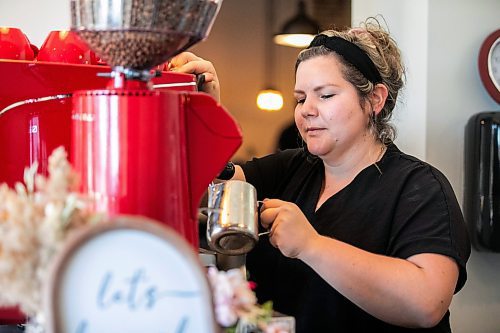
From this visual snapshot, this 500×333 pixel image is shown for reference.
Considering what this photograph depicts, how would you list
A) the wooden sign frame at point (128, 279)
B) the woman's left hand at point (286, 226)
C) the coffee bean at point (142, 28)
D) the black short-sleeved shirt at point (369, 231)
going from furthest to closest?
the black short-sleeved shirt at point (369, 231), the woman's left hand at point (286, 226), the coffee bean at point (142, 28), the wooden sign frame at point (128, 279)

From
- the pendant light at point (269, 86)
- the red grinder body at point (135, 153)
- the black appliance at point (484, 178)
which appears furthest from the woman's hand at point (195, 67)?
the black appliance at point (484, 178)

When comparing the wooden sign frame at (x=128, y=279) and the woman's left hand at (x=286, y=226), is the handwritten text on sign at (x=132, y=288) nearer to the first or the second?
the wooden sign frame at (x=128, y=279)

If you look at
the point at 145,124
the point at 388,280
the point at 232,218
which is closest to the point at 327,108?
the point at 388,280

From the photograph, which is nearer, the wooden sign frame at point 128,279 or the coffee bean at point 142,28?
the wooden sign frame at point 128,279

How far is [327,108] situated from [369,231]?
29 centimetres

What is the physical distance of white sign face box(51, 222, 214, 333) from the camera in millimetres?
568

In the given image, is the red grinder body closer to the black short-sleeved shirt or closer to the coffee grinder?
the coffee grinder

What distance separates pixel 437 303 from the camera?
1326mm

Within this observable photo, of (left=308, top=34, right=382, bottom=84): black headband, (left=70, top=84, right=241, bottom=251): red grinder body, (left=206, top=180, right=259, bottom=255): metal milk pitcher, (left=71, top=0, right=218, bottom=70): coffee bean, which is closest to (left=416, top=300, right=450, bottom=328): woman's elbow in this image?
(left=206, top=180, right=259, bottom=255): metal milk pitcher

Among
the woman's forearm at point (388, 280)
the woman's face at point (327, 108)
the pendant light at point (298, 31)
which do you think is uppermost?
the pendant light at point (298, 31)

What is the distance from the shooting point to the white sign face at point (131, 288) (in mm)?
568

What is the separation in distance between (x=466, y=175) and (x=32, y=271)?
254 cm

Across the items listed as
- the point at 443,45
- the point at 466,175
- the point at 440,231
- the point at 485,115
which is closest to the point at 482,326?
the point at 466,175

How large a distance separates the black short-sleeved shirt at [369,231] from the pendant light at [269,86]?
4.19 ft
